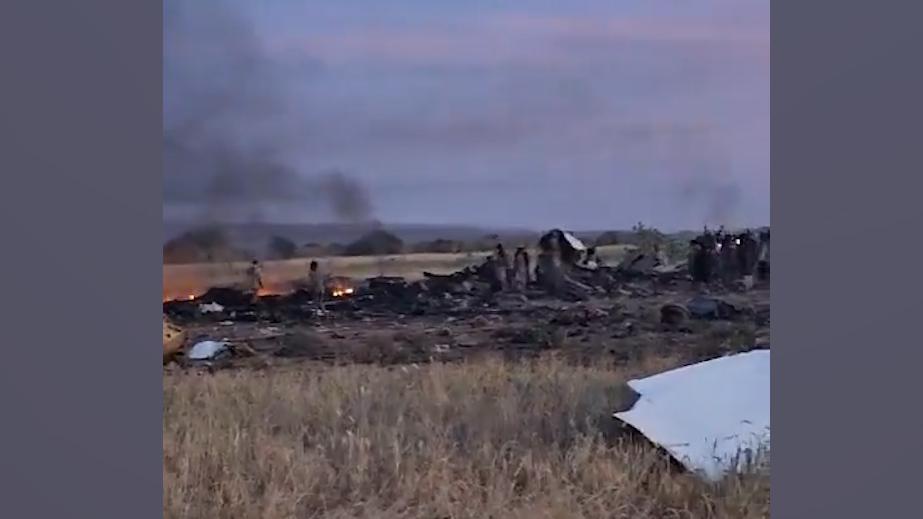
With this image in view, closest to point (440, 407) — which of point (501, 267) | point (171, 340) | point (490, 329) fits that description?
point (490, 329)

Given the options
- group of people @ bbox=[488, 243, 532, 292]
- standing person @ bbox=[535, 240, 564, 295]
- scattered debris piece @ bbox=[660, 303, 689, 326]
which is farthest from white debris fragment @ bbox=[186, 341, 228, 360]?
scattered debris piece @ bbox=[660, 303, 689, 326]

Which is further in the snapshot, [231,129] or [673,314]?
[673,314]

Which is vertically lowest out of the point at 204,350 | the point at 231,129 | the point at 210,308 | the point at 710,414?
the point at 710,414

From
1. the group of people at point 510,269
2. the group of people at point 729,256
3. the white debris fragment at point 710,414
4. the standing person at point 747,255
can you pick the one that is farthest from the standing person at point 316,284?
the standing person at point 747,255

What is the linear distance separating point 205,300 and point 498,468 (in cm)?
104

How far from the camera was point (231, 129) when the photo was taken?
3.22 m

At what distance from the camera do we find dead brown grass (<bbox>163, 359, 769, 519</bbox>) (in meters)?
3.20

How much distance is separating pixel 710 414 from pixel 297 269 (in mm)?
1354

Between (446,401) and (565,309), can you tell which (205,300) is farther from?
(565,309)

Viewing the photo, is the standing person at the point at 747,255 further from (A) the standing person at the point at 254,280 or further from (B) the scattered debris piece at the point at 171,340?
(B) the scattered debris piece at the point at 171,340

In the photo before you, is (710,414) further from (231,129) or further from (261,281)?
(231,129)

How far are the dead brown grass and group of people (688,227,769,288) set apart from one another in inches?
12.7

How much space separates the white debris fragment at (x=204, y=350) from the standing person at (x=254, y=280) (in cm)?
18

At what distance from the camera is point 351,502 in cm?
A: 321
